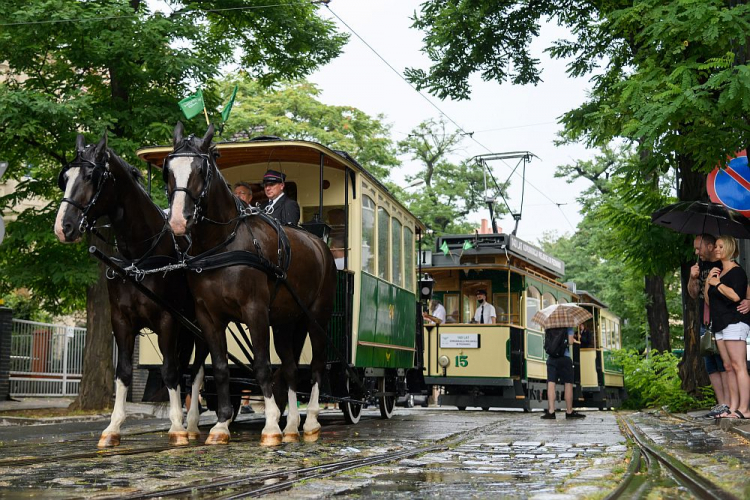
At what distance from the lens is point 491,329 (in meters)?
19.5

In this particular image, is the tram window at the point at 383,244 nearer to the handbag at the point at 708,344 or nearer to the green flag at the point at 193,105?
the green flag at the point at 193,105

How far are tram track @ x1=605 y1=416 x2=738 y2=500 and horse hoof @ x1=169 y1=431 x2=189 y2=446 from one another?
4.01 meters

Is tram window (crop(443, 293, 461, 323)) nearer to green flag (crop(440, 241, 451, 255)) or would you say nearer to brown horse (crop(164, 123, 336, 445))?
green flag (crop(440, 241, 451, 255))

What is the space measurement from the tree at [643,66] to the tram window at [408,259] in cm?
313

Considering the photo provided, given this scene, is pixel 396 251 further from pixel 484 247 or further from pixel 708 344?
pixel 484 247

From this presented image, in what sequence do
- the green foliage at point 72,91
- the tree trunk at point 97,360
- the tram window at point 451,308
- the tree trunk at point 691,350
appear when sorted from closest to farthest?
the tree trunk at point 691,350
the green foliage at point 72,91
the tree trunk at point 97,360
the tram window at point 451,308

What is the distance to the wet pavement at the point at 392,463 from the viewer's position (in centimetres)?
507

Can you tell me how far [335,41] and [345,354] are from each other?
37.1 ft

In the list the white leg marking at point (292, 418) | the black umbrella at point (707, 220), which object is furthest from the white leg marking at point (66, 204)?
the black umbrella at point (707, 220)

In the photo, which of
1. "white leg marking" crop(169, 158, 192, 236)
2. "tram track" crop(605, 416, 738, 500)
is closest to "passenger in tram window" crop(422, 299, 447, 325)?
"white leg marking" crop(169, 158, 192, 236)

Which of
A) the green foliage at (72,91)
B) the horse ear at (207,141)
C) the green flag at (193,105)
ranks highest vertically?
the green foliage at (72,91)

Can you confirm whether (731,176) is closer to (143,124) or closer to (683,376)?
(683,376)

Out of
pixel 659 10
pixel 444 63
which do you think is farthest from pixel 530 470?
pixel 444 63

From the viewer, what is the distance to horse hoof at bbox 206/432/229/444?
853 centimetres
